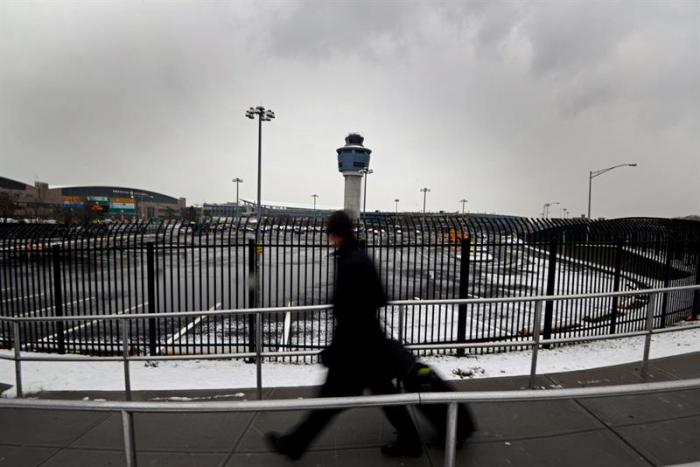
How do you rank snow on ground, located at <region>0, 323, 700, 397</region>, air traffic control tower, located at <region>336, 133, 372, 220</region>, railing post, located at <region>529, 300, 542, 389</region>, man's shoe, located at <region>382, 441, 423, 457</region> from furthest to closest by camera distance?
air traffic control tower, located at <region>336, 133, 372, 220</region>
snow on ground, located at <region>0, 323, 700, 397</region>
railing post, located at <region>529, 300, 542, 389</region>
man's shoe, located at <region>382, 441, 423, 457</region>

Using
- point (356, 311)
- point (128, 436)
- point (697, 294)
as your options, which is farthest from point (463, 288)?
point (697, 294)

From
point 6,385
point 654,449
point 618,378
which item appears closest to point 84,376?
point 6,385

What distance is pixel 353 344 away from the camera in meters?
2.50

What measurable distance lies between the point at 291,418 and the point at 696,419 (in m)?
3.56

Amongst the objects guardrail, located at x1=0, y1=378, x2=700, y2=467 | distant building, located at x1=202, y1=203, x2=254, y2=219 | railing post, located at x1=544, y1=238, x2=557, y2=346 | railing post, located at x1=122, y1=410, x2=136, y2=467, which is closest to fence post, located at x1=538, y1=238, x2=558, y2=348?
railing post, located at x1=544, y1=238, x2=557, y2=346

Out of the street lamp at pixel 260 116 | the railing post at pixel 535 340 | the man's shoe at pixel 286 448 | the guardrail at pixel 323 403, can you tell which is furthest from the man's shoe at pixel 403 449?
the street lamp at pixel 260 116

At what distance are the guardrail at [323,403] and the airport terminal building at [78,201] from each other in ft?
201

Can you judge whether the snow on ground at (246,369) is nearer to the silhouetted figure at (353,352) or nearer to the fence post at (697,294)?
the silhouetted figure at (353,352)

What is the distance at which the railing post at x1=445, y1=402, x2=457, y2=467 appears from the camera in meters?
1.79

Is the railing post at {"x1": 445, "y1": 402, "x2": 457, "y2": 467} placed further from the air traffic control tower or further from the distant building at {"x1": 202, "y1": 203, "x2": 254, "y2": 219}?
the distant building at {"x1": 202, "y1": 203, "x2": 254, "y2": 219}

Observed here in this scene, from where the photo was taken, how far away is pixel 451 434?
185cm

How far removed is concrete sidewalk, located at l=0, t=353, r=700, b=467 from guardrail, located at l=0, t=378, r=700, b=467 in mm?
1096

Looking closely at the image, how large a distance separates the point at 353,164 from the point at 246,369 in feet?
121

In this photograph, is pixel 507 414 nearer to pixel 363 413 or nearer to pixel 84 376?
pixel 363 413
